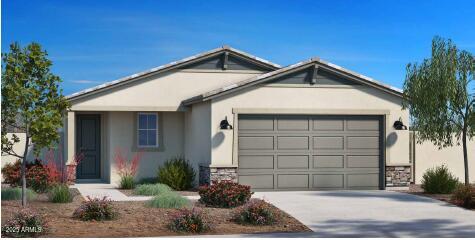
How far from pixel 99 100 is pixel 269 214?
31.8ft

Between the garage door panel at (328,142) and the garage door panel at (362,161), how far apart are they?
1.58 feet

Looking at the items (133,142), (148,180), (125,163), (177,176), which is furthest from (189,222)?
(133,142)

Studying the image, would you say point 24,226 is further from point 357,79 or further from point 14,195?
point 357,79

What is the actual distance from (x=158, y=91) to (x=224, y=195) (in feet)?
24.6

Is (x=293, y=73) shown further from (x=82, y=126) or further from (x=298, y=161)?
(x=82, y=126)

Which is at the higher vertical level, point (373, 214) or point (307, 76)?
point (307, 76)

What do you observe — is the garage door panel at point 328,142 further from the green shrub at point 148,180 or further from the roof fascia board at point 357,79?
the green shrub at point 148,180

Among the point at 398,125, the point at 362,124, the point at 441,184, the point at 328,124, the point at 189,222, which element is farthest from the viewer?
the point at 398,125

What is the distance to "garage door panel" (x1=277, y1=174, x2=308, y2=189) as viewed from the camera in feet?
60.1

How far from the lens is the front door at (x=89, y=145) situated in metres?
22.1

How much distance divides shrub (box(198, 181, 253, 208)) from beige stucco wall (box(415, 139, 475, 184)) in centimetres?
872

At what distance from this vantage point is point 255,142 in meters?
18.2

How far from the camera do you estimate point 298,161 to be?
18422 mm

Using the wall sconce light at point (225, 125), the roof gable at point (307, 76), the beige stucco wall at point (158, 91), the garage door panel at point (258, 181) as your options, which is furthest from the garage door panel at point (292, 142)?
the beige stucco wall at point (158, 91)
